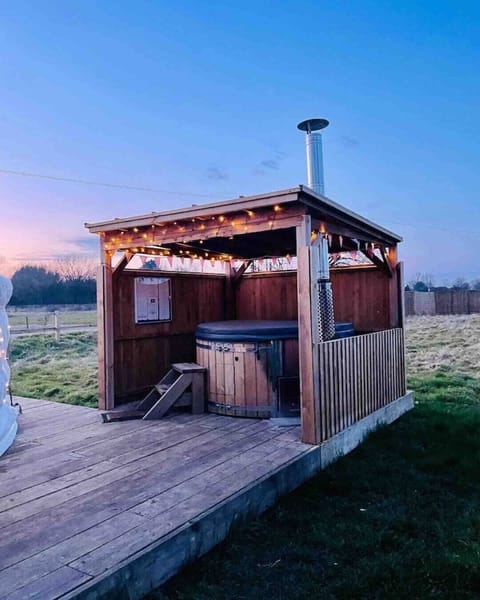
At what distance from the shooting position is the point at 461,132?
1274 cm

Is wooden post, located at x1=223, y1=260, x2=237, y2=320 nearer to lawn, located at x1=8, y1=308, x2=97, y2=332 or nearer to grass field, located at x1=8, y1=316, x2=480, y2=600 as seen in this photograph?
grass field, located at x1=8, y1=316, x2=480, y2=600

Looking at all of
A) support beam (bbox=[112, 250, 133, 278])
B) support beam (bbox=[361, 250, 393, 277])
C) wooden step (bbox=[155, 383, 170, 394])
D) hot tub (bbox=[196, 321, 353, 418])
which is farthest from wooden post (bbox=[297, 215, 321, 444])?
support beam (bbox=[112, 250, 133, 278])

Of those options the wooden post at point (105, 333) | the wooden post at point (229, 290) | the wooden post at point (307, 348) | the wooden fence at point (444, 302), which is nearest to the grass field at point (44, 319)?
the wooden post at point (229, 290)

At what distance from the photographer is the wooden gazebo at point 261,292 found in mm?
3875

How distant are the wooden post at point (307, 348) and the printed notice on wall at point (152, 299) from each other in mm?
2619

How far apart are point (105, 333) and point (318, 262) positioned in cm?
263

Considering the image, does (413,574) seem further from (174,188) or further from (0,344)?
(174,188)

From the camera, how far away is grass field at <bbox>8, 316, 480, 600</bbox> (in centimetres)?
218

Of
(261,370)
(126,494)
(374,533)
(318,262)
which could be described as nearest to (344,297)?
(318,262)

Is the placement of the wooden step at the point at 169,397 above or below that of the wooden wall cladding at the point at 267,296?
below

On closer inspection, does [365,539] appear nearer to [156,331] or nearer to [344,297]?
[156,331]

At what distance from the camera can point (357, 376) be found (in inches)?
A: 182

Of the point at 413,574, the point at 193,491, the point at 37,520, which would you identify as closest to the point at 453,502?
the point at 413,574

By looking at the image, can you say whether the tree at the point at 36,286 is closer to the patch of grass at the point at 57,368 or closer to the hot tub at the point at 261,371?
the patch of grass at the point at 57,368
